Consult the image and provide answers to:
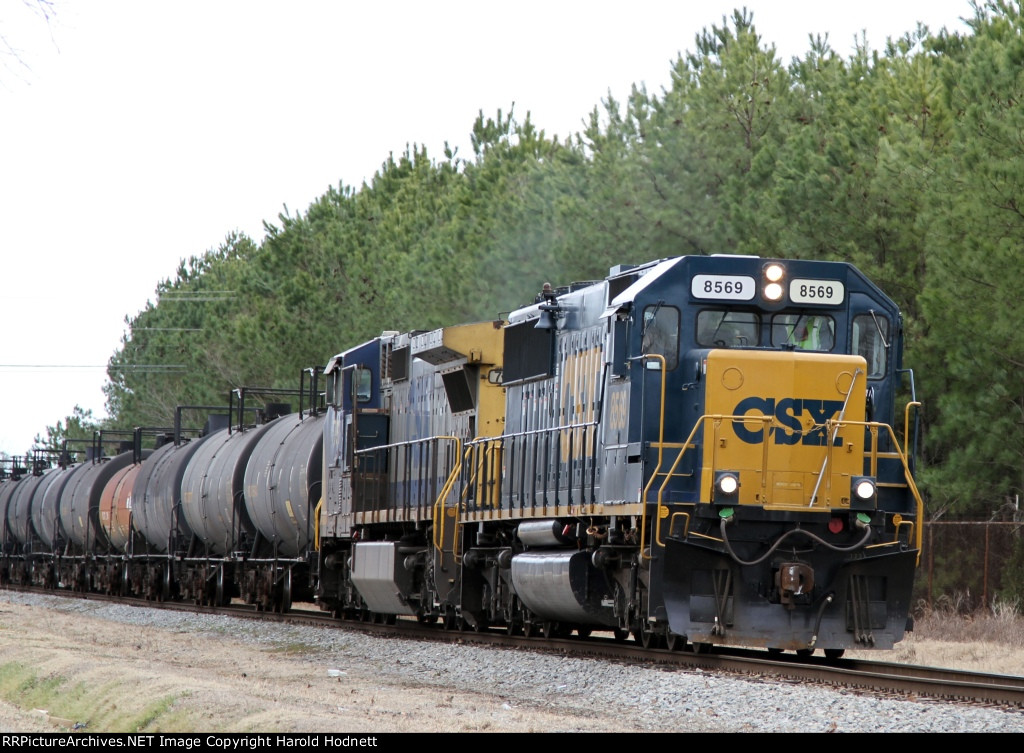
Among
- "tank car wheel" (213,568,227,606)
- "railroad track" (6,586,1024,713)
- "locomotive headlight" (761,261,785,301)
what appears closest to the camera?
"railroad track" (6,586,1024,713)

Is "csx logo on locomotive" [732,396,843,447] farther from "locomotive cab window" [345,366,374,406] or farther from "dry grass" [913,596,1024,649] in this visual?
"locomotive cab window" [345,366,374,406]

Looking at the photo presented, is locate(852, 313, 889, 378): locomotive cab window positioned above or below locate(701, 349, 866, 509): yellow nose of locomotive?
above

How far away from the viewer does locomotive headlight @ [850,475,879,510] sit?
14.2m

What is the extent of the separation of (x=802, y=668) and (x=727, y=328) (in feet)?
11.1

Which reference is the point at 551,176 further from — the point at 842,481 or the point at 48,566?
the point at 842,481

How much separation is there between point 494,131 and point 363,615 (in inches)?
1579

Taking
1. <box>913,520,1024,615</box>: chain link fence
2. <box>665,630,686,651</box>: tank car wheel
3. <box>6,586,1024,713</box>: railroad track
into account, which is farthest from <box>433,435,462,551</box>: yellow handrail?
<box>913,520,1024,615</box>: chain link fence

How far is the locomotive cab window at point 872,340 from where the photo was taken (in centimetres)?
1503

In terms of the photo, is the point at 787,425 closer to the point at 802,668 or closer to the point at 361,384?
the point at 802,668

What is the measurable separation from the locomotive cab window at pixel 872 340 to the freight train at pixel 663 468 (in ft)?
0.07

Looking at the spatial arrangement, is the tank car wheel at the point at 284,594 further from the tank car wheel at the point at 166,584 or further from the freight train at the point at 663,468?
the tank car wheel at the point at 166,584

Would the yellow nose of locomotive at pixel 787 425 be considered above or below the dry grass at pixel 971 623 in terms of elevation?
above

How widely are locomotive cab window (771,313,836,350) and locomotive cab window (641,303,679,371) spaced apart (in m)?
0.99

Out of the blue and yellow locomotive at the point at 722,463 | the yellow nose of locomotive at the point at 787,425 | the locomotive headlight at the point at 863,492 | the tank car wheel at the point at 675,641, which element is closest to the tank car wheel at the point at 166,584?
the blue and yellow locomotive at the point at 722,463
